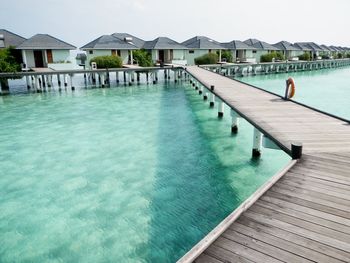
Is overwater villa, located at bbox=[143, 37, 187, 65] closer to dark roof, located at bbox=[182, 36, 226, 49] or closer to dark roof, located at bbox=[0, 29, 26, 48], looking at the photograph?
dark roof, located at bbox=[182, 36, 226, 49]

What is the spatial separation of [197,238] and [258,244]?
3293 mm

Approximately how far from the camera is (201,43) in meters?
44.9

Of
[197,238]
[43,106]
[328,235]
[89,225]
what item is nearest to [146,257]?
[197,238]

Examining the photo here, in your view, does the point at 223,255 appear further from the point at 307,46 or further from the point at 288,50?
the point at 307,46

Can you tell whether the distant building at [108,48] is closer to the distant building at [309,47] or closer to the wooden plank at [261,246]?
the wooden plank at [261,246]

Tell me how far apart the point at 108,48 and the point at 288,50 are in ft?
132

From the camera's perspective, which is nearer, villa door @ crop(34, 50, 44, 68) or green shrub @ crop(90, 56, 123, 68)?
villa door @ crop(34, 50, 44, 68)

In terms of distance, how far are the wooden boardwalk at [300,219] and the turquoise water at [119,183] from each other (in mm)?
2590

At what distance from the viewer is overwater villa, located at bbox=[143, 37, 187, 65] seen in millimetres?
41000

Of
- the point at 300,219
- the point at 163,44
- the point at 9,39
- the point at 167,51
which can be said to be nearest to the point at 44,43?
the point at 9,39

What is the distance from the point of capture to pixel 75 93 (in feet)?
98.1

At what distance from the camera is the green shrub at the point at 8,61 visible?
96.3 feet

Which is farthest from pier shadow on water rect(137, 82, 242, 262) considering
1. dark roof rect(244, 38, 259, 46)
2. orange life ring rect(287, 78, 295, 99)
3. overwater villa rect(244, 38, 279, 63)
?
dark roof rect(244, 38, 259, 46)

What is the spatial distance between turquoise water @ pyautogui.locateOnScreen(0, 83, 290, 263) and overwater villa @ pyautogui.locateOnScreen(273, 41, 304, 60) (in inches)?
1838
